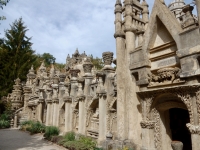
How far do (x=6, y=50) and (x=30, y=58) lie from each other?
179 inches

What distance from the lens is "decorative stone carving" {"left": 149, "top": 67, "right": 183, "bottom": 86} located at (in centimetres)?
674

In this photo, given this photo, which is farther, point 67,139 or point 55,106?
point 55,106

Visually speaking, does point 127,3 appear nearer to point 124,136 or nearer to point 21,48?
point 124,136

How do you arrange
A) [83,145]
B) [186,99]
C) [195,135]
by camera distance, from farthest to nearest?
[83,145] → [186,99] → [195,135]

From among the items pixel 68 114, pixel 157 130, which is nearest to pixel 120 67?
pixel 157 130

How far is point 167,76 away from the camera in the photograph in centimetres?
692

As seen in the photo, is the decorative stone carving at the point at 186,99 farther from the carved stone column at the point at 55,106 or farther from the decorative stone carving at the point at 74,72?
the carved stone column at the point at 55,106

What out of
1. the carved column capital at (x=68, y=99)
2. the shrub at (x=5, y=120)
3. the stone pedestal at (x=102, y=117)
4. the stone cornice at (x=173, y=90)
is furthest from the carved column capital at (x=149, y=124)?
the shrub at (x=5, y=120)

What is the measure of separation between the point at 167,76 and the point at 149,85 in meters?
0.98

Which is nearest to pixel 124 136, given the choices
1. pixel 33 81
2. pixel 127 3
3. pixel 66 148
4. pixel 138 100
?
pixel 138 100

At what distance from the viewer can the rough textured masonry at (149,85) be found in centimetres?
632

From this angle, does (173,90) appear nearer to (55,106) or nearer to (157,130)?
(157,130)

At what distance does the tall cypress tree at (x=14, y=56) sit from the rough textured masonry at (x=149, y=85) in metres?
25.5

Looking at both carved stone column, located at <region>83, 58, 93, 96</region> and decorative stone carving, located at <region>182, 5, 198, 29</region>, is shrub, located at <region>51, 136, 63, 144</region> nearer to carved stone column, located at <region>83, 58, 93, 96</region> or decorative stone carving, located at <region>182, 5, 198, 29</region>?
carved stone column, located at <region>83, 58, 93, 96</region>
